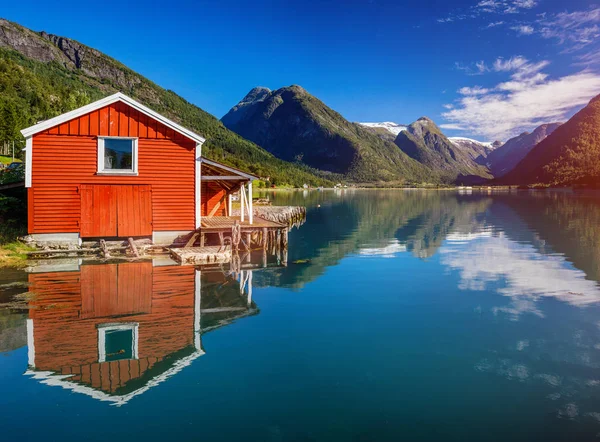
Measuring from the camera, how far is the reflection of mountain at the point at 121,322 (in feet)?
26.9

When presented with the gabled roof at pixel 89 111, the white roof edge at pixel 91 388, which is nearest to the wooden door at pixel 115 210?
the gabled roof at pixel 89 111

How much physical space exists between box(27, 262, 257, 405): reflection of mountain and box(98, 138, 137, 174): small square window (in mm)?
5335

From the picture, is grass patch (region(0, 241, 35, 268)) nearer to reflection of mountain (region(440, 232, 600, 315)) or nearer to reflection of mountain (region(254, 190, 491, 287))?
reflection of mountain (region(254, 190, 491, 287))

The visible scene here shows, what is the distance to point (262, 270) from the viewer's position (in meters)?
19.6

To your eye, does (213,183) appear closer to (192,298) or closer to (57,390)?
(192,298)

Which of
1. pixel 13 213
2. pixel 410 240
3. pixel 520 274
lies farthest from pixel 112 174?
pixel 410 240

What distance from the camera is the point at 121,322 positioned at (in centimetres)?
1107

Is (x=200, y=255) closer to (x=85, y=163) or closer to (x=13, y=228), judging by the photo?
(x=85, y=163)

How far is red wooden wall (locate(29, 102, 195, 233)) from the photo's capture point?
19797mm

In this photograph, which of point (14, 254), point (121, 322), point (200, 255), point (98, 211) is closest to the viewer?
point (121, 322)

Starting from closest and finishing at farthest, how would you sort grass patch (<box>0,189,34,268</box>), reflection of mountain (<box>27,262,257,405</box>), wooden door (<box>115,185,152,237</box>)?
reflection of mountain (<box>27,262,257,405</box>)
grass patch (<box>0,189,34,268</box>)
wooden door (<box>115,185,152,237</box>)

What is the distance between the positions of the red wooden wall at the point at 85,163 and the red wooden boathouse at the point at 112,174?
4 cm

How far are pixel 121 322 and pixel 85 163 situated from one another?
11916mm

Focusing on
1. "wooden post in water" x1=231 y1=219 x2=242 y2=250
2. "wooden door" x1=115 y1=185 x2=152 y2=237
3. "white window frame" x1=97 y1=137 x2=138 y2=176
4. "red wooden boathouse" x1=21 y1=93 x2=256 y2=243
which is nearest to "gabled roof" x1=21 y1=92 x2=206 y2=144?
"red wooden boathouse" x1=21 y1=93 x2=256 y2=243
